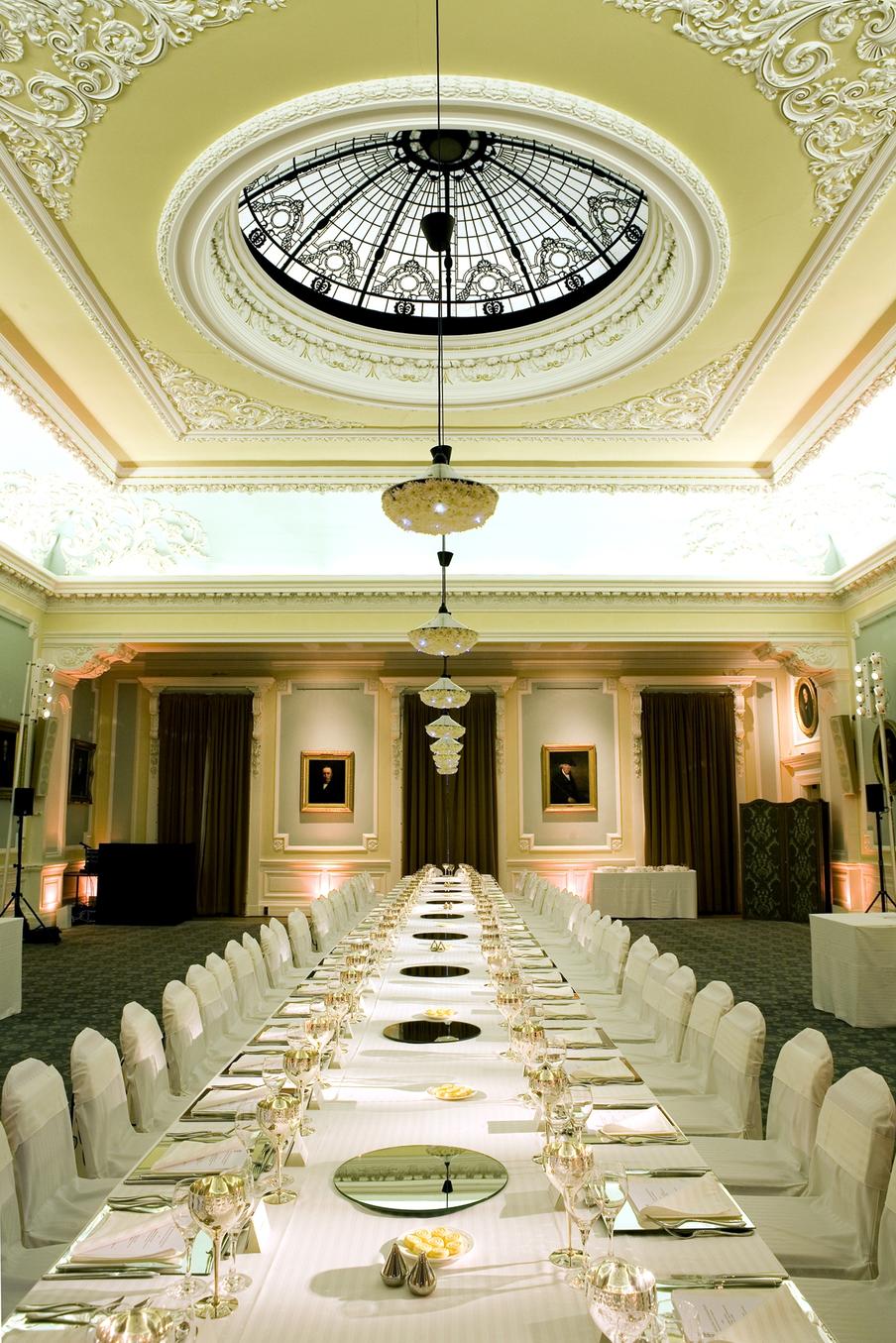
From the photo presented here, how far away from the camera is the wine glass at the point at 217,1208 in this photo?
165 centimetres

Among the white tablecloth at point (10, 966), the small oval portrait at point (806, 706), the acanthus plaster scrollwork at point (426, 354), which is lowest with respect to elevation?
the white tablecloth at point (10, 966)

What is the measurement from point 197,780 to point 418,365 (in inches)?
348

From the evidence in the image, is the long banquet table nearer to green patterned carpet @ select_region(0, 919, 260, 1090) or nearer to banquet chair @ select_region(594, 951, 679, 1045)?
banquet chair @ select_region(594, 951, 679, 1045)

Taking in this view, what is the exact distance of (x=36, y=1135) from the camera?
8.86ft

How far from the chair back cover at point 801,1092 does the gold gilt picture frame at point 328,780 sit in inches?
472

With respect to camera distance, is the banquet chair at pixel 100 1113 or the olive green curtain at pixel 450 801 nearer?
the banquet chair at pixel 100 1113

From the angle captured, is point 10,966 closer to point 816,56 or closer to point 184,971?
point 184,971

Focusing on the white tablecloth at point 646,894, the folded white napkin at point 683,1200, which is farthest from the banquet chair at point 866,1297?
the white tablecloth at point 646,894

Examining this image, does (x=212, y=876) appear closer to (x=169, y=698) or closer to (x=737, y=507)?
(x=169, y=698)

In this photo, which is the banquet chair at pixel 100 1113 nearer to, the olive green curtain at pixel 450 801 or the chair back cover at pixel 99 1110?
the chair back cover at pixel 99 1110

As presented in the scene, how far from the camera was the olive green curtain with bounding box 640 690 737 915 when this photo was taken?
14.8 meters

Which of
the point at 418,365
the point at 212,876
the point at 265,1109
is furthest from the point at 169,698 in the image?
the point at 265,1109

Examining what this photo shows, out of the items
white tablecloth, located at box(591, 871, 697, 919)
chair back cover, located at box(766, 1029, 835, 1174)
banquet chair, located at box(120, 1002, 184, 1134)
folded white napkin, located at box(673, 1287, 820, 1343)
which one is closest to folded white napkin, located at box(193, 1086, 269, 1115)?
banquet chair, located at box(120, 1002, 184, 1134)

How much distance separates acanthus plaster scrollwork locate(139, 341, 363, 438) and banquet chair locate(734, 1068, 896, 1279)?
741 centimetres
